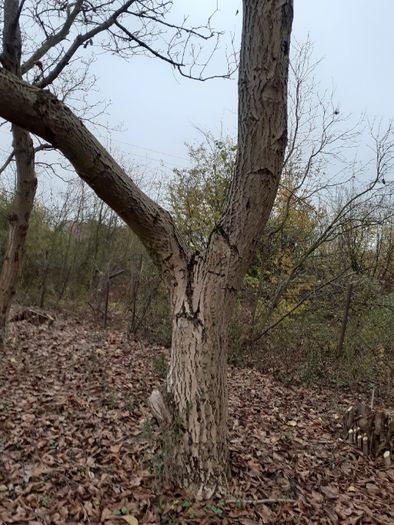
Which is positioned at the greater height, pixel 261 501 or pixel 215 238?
pixel 215 238

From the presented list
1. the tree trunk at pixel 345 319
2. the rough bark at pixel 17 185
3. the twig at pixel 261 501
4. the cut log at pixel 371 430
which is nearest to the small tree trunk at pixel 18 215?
the rough bark at pixel 17 185

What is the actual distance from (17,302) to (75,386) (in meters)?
8.22

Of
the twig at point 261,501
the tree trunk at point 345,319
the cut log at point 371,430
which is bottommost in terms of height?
the twig at point 261,501

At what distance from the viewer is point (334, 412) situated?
18.2ft

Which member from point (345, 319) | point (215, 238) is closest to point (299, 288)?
point (345, 319)

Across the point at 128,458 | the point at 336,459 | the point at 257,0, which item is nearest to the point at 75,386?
the point at 128,458

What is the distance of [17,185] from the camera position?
6.12 meters

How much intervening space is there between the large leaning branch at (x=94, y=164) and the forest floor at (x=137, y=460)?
1429 mm

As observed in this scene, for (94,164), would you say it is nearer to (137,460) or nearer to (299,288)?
(137,460)

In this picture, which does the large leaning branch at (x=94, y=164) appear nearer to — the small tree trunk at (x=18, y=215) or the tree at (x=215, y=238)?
the tree at (x=215, y=238)

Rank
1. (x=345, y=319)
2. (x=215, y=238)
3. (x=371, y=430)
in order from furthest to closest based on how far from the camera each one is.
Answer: (x=345, y=319) < (x=371, y=430) < (x=215, y=238)

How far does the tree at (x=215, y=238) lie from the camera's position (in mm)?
3064

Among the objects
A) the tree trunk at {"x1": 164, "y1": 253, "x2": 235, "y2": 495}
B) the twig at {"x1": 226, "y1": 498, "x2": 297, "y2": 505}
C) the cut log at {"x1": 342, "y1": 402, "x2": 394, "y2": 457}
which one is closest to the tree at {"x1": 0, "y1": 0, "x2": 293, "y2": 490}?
the tree trunk at {"x1": 164, "y1": 253, "x2": 235, "y2": 495}

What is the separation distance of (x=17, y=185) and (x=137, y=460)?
14.1 feet
